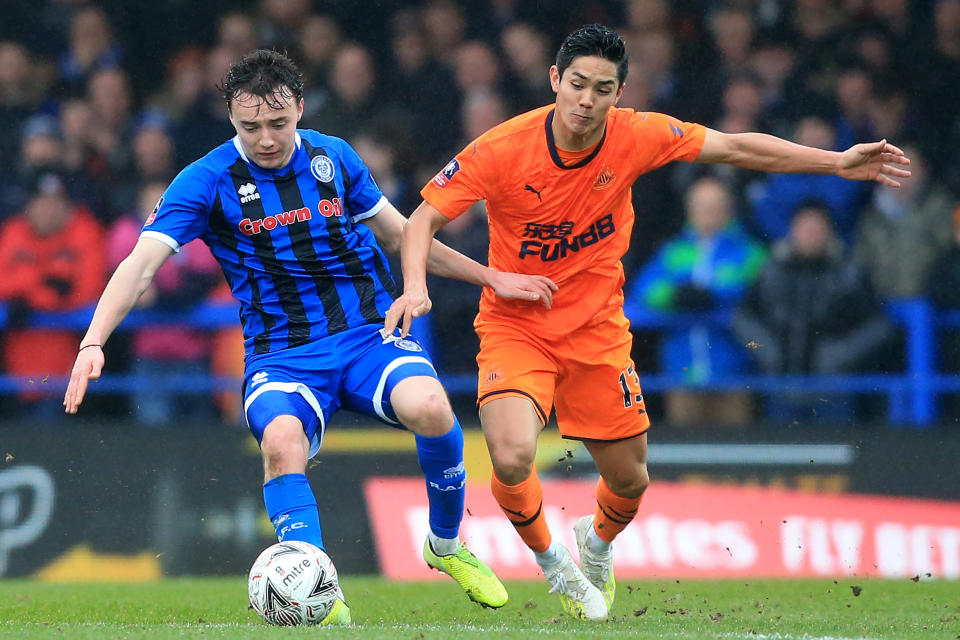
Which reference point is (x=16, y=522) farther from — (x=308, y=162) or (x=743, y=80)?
(x=743, y=80)

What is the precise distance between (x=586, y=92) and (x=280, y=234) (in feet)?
4.56

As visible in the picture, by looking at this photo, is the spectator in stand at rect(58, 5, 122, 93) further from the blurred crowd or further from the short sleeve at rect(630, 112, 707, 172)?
the short sleeve at rect(630, 112, 707, 172)

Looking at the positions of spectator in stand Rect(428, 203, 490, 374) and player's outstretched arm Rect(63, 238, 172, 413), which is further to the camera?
spectator in stand Rect(428, 203, 490, 374)

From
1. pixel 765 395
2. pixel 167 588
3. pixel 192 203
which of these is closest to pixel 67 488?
pixel 167 588

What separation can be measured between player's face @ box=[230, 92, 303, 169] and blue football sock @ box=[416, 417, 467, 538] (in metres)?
1.32

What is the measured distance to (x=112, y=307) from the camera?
5184 millimetres

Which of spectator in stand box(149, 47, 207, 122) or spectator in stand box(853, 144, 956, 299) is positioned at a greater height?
spectator in stand box(149, 47, 207, 122)

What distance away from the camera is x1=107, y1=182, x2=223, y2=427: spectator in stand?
900 cm

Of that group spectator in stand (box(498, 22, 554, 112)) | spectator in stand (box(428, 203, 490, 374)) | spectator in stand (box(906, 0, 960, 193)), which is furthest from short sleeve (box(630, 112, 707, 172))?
spectator in stand (box(906, 0, 960, 193))

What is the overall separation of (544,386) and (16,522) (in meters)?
4.36

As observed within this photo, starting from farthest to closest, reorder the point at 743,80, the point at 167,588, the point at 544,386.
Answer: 1. the point at 743,80
2. the point at 167,588
3. the point at 544,386

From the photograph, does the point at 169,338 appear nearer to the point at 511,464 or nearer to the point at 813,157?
the point at 511,464

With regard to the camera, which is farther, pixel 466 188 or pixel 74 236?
pixel 74 236

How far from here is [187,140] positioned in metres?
9.62
